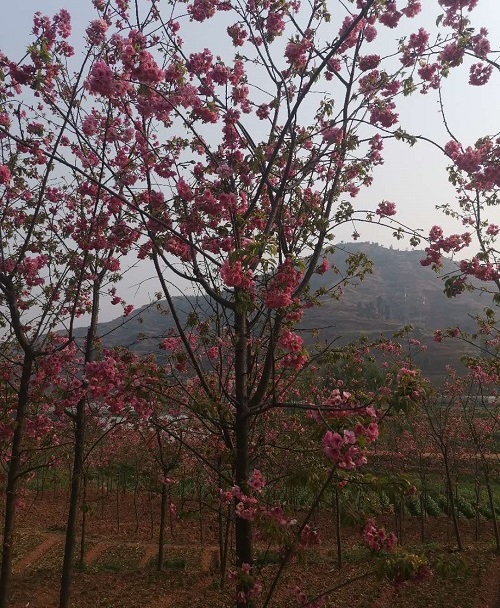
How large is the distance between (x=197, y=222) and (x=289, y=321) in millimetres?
1302

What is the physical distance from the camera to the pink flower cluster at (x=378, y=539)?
129 inches

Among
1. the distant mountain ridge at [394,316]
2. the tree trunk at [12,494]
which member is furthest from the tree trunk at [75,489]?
the distant mountain ridge at [394,316]

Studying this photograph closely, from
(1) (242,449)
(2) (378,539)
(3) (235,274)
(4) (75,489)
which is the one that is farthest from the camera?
(4) (75,489)

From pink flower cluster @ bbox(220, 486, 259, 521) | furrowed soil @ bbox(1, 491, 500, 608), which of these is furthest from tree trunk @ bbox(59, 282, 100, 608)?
pink flower cluster @ bbox(220, 486, 259, 521)

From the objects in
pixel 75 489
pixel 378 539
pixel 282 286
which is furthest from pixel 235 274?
pixel 75 489

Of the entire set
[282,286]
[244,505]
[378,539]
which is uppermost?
[282,286]

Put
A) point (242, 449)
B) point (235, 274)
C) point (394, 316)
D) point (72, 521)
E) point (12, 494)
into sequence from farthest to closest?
point (394, 316) < point (72, 521) < point (12, 494) < point (242, 449) < point (235, 274)

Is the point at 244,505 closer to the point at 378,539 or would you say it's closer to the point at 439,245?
the point at 378,539

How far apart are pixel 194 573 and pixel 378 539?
938cm

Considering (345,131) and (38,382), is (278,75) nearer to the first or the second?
(345,131)

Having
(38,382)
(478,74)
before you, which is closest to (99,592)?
(38,382)

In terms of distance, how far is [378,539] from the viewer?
10.9 feet

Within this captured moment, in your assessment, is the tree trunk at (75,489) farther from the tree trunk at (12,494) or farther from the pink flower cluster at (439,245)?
the pink flower cluster at (439,245)

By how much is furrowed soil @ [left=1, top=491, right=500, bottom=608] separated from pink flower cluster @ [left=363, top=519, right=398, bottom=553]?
352 centimetres
